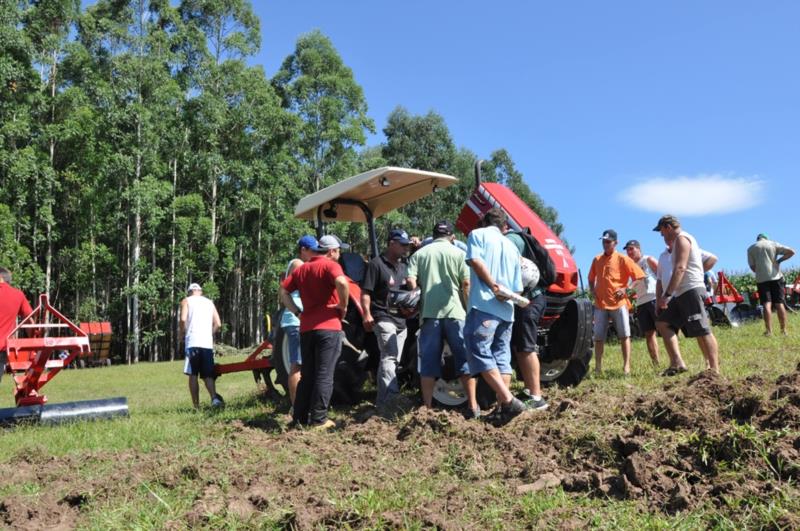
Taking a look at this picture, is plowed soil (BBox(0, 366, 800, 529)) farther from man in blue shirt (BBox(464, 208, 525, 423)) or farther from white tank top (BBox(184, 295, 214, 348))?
white tank top (BBox(184, 295, 214, 348))

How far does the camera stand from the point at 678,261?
21.5 feet

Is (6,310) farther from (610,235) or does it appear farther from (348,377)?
(610,235)

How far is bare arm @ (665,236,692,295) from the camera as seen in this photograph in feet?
21.4

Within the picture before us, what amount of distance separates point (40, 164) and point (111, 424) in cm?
2096

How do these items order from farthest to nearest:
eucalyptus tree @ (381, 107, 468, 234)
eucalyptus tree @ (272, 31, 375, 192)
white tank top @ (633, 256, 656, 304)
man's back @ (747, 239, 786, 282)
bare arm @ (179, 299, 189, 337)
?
eucalyptus tree @ (381, 107, 468, 234) < eucalyptus tree @ (272, 31, 375, 192) < man's back @ (747, 239, 786, 282) < white tank top @ (633, 256, 656, 304) < bare arm @ (179, 299, 189, 337)

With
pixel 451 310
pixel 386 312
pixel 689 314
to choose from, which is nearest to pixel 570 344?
pixel 451 310

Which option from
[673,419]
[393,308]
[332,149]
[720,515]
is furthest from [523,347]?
[332,149]

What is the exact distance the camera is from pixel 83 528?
3.27 m

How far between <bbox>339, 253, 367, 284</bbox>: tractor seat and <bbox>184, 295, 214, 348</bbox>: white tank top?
2.28m

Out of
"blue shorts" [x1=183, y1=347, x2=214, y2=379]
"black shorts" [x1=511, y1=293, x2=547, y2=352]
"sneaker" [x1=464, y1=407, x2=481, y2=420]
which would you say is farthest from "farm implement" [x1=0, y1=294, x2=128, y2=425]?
"black shorts" [x1=511, y1=293, x2=547, y2=352]

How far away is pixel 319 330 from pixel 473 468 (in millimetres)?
2409

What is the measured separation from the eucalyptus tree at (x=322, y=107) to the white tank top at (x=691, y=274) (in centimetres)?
2725

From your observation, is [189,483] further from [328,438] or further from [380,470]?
[328,438]

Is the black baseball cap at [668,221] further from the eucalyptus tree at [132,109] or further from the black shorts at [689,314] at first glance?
the eucalyptus tree at [132,109]
